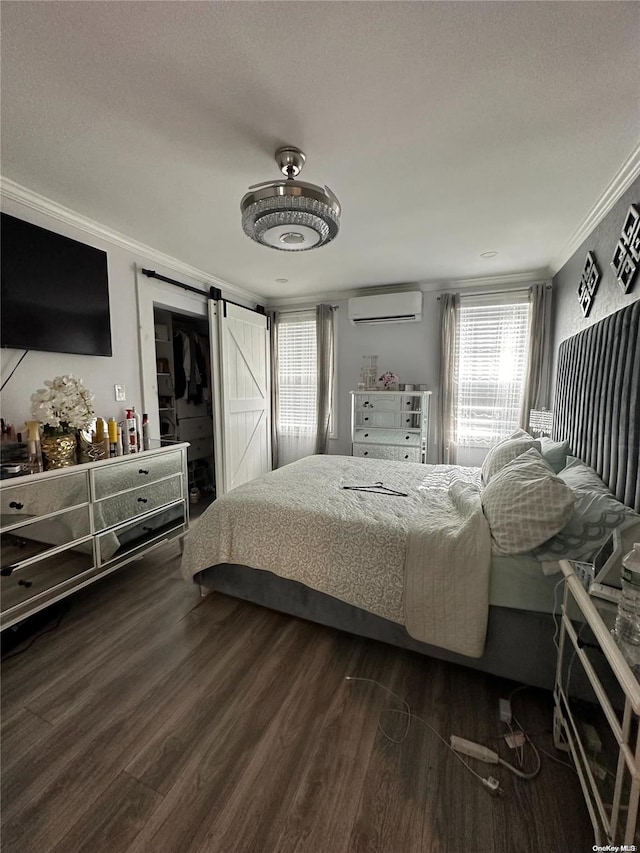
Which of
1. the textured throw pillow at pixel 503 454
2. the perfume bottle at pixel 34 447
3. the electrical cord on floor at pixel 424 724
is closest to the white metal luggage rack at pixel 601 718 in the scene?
the electrical cord on floor at pixel 424 724

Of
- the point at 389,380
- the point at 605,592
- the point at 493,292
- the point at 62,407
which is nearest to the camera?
the point at 605,592

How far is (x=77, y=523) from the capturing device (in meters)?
1.97

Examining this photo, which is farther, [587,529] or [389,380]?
[389,380]

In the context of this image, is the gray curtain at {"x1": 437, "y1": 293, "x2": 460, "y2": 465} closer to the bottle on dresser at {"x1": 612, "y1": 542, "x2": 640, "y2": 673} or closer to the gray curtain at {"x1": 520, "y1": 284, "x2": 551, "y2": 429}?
the gray curtain at {"x1": 520, "y1": 284, "x2": 551, "y2": 429}

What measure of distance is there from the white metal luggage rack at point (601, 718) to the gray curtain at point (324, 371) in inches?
133

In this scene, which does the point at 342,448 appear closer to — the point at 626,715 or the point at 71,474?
the point at 71,474

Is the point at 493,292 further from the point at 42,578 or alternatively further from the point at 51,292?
the point at 42,578

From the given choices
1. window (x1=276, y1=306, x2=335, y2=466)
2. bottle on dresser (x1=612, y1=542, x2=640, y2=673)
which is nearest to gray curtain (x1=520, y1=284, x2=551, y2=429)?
window (x1=276, y1=306, x2=335, y2=466)

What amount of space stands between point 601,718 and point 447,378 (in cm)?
311

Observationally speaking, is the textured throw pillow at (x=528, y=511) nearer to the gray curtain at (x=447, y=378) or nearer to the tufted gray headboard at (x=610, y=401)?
the tufted gray headboard at (x=610, y=401)

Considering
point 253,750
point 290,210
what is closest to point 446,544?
point 253,750

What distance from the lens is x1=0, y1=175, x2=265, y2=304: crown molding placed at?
2002 millimetres

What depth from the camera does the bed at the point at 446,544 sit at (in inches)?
55.9

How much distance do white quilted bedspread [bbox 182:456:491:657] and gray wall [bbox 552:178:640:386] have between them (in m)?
1.31
